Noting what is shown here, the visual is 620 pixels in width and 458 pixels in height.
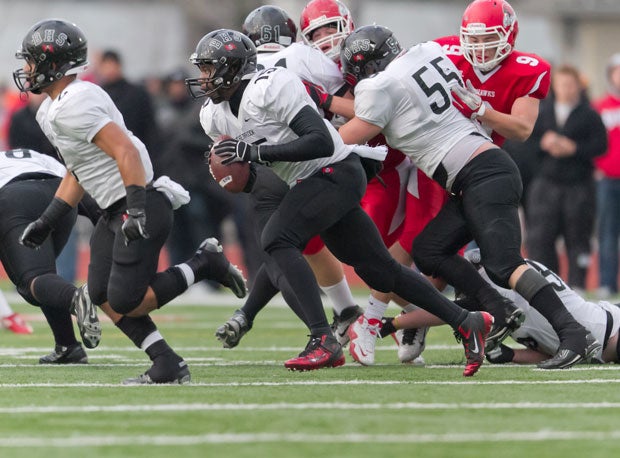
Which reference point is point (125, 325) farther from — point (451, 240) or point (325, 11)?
point (325, 11)

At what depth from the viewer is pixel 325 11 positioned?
751cm

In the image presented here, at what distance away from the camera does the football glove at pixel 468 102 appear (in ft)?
21.7

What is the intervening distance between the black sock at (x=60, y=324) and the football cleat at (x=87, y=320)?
67 centimetres

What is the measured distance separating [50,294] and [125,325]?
88 cm

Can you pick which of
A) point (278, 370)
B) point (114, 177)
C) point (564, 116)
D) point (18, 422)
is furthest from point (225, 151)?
point (564, 116)

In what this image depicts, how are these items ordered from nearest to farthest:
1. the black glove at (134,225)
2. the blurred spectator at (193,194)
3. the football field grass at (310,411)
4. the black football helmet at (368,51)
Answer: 1. the football field grass at (310,411)
2. the black glove at (134,225)
3. the black football helmet at (368,51)
4. the blurred spectator at (193,194)

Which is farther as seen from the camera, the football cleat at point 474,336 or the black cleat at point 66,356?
the black cleat at point 66,356

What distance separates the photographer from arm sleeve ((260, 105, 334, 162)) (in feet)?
20.2

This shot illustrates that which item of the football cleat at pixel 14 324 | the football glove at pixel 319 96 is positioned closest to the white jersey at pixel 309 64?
the football glove at pixel 319 96

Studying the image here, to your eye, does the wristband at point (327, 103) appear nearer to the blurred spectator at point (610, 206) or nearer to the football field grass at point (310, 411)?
the football field grass at point (310, 411)

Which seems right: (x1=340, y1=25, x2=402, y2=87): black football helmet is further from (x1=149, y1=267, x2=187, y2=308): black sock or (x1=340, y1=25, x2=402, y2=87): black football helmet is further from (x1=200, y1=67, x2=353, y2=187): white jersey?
(x1=149, y1=267, x2=187, y2=308): black sock

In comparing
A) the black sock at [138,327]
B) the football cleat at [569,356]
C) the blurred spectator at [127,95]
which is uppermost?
the black sock at [138,327]

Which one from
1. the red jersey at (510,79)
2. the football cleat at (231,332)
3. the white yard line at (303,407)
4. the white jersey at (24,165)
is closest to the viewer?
the white yard line at (303,407)

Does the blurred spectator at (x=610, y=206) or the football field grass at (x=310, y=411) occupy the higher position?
the football field grass at (x=310, y=411)
